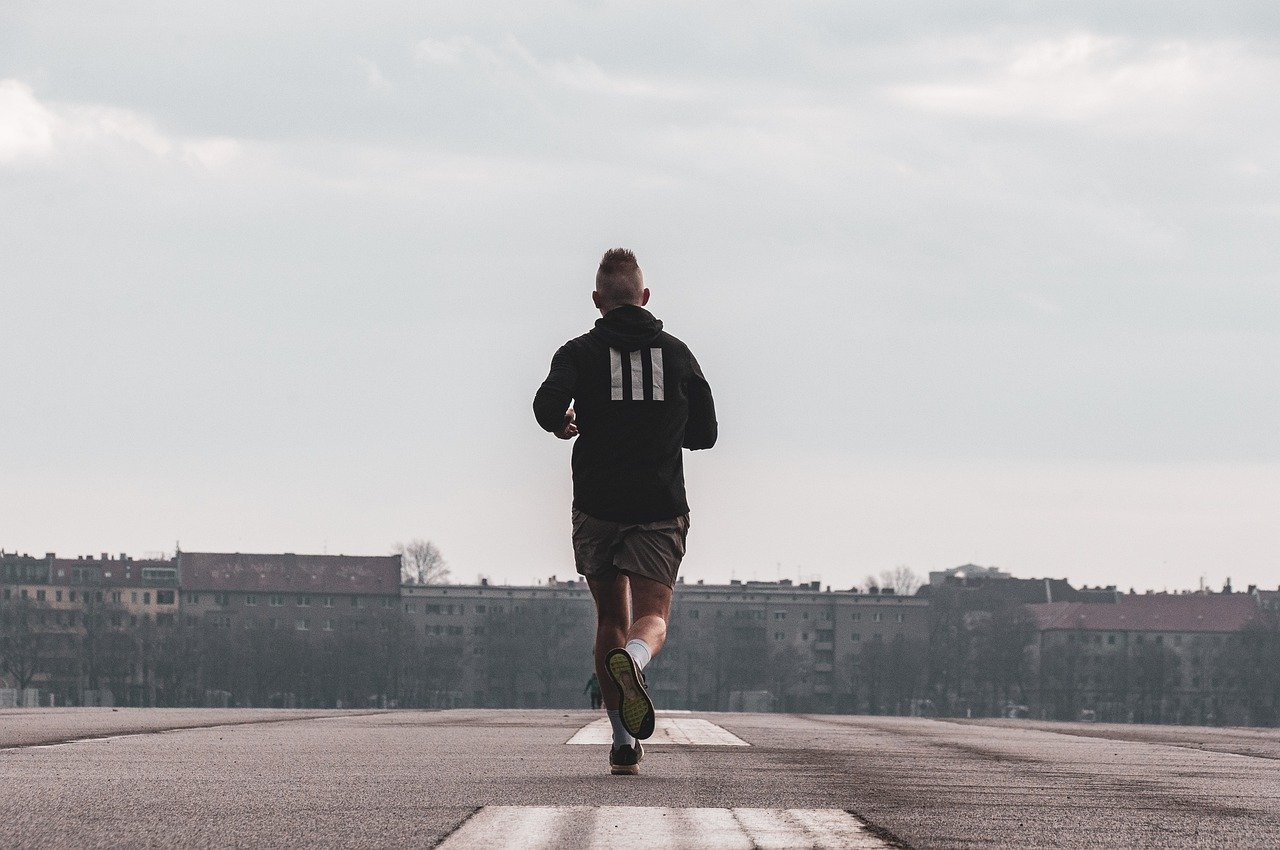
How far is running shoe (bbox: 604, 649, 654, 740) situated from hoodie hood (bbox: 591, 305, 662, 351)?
1.49 m

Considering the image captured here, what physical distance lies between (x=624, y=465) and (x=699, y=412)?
21.1 inches

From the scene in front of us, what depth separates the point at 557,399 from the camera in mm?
8461

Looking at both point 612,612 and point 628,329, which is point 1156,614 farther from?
point 612,612

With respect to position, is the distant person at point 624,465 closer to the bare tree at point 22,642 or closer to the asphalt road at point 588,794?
the asphalt road at point 588,794

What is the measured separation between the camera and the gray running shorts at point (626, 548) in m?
8.41

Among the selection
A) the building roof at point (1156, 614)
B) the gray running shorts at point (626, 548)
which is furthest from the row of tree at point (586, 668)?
the gray running shorts at point (626, 548)

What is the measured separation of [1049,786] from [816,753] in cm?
320

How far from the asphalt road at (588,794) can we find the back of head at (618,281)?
1999mm

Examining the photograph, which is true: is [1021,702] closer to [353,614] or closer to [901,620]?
[901,620]

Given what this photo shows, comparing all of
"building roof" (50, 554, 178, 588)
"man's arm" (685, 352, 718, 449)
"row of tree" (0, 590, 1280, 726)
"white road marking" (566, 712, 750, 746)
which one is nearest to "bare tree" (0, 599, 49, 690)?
"row of tree" (0, 590, 1280, 726)

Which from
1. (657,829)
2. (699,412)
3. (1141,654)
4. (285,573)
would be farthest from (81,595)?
(657,829)

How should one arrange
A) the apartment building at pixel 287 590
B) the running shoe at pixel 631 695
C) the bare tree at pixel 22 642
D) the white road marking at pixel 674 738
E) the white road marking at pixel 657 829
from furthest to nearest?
1. the apartment building at pixel 287 590
2. the bare tree at pixel 22 642
3. the white road marking at pixel 674 738
4. the running shoe at pixel 631 695
5. the white road marking at pixel 657 829

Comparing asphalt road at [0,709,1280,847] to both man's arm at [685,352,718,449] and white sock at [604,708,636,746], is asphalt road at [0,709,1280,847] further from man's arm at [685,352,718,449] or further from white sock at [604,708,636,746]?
man's arm at [685,352,718,449]

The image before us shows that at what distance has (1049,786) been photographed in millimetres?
8125
